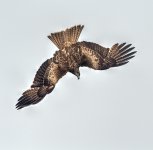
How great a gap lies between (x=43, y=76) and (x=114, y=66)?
7.95 feet

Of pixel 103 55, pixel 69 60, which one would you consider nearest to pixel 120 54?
pixel 103 55

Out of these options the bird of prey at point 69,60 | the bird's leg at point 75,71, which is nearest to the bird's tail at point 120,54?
the bird of prey at point 69,60

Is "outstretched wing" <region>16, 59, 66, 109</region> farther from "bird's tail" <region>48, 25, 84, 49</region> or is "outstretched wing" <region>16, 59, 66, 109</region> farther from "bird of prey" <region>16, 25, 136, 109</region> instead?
"bird's tail" <region>48, 25, 84, 49</region>

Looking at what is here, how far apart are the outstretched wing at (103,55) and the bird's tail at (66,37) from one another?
1.28 ft

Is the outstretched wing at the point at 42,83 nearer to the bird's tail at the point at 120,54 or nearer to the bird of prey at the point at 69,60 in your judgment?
the bird of prey at the point at 69,60

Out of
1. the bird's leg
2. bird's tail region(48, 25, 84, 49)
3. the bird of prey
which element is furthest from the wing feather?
bird's tail region(48, 25, 84, 49)

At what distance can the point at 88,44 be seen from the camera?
592 inches

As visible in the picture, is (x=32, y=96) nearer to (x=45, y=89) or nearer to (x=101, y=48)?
(x=45, y=89)

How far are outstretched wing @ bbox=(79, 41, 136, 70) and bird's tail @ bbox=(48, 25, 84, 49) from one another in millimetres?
390

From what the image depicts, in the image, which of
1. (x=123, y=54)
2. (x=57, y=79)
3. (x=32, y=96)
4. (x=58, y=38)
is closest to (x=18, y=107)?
(x=32, y=96)

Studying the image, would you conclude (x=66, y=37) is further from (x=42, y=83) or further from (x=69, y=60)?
(x=42, y=83)

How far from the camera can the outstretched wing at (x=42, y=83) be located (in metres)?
15.0

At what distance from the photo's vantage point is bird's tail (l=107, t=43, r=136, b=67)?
15.0 m

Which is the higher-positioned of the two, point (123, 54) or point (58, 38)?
point (58, 38)
